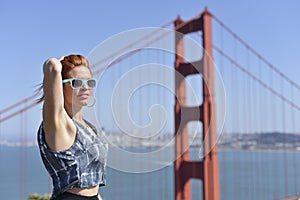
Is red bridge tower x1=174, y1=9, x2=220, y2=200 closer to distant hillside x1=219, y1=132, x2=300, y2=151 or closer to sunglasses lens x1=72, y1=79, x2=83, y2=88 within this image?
distant hillside x1=219, y1=132, x2=300, y2=151

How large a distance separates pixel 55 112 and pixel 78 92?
0.10 m

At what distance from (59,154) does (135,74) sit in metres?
0.37

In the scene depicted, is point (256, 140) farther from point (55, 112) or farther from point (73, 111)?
point (55, 112)

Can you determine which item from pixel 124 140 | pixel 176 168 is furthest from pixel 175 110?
pixel 124 140

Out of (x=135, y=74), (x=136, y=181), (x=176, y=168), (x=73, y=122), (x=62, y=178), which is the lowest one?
(x=136, y=181)

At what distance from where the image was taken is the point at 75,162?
34.9 inches

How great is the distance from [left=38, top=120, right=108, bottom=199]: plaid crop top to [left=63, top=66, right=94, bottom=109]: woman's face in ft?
0.13

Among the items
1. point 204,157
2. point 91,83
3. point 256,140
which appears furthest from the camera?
point 256,140

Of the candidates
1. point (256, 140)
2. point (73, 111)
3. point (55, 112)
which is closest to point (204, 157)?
point (256, 140)

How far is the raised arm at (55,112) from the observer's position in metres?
0.83

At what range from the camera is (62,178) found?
90 centimetres

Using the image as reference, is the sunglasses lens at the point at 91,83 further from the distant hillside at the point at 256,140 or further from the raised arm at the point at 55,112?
the distant hillside at the point at 256,140

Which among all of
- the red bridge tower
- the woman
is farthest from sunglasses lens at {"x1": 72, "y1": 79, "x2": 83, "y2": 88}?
the red bridge tower

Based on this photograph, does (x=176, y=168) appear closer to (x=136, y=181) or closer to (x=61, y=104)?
(x=61, y=104)
